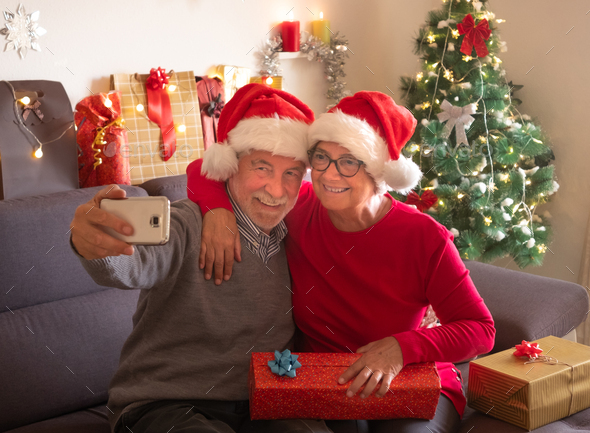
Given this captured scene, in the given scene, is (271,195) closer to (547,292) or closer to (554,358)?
(554,358)

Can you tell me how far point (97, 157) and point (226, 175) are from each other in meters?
0.96

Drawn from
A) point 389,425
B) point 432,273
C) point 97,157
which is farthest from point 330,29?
point 389,425

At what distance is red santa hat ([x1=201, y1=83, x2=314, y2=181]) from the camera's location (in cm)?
133

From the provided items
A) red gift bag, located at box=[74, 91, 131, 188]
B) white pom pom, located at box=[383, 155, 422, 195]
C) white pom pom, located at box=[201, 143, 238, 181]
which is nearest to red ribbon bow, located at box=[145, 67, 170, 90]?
red gift bag, located at box=[74, 91, 131, 188]

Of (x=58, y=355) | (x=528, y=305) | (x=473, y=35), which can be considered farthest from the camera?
(x=473, y=35)

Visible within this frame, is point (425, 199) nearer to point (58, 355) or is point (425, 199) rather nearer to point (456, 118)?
point (456, 118)

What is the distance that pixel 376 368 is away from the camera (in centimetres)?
121

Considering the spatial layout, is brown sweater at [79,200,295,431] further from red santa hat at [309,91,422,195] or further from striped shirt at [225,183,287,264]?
red santa hat at [309,91,422,195]

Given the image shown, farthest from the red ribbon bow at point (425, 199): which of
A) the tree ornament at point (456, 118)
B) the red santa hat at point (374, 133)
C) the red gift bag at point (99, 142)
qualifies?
the red gift bag at point (99, 142)

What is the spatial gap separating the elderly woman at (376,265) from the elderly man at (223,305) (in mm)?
57

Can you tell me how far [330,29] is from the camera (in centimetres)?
349

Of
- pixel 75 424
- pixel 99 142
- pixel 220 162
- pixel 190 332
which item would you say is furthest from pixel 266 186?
pixel 99 142

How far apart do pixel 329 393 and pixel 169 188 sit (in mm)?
1099

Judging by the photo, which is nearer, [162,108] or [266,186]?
[266,186]
